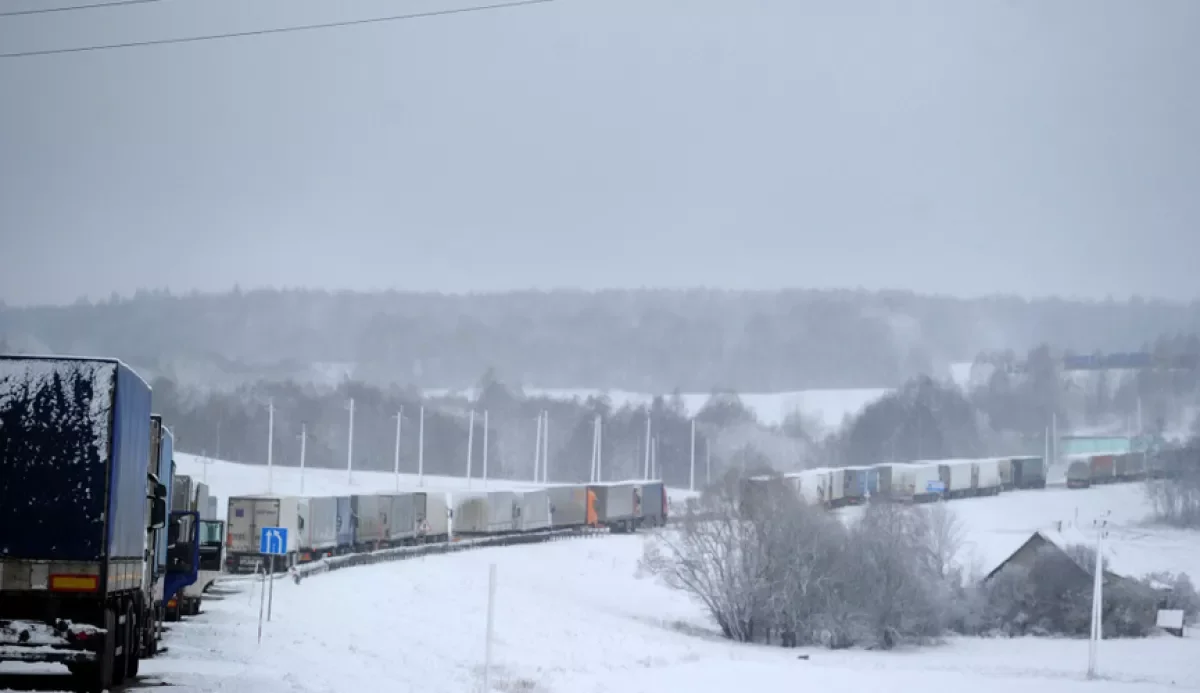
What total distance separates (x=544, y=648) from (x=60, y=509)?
26986 millimetres

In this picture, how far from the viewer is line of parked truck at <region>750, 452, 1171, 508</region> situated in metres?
109

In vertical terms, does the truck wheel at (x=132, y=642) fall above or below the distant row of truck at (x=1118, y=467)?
below

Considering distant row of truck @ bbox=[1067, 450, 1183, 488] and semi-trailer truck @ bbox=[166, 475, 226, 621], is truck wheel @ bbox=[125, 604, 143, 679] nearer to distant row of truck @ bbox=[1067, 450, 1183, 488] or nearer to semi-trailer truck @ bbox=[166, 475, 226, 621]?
semi-trailer truck @ bbox=[166, 475, 226, 621]

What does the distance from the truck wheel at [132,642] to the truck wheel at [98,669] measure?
72.2 inches

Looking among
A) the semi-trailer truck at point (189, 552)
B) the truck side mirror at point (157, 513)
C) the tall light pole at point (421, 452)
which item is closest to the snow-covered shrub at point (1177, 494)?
the tall light pole at point (421, 452)

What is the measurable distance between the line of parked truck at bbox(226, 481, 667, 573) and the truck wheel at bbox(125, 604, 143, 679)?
17455 millimetres

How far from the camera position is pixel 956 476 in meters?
126

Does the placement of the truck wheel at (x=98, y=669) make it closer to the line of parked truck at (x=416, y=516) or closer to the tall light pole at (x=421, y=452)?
the line of parked truck at (x=416, y=516)

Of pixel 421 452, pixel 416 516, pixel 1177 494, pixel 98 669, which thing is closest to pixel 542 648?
pixel 98 669

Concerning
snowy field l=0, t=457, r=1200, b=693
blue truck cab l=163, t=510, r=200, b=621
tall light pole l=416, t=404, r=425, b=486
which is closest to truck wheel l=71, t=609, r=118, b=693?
snowy field l=0, t=457, r=1200, b=693

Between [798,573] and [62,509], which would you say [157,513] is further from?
[798,573]

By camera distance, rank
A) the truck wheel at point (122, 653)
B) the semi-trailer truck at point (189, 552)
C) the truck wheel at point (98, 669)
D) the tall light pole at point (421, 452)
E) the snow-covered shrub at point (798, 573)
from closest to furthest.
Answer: the truck wheel at point (98, 669), the truck wheel at point (122, 653), the semi-trailer truck at point (189, 552), the snow-covered shrub at point (798, 573), the tall light pole at point (421, 452)

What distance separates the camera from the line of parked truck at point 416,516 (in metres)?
54.7

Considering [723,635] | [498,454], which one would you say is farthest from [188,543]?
[498,454]
